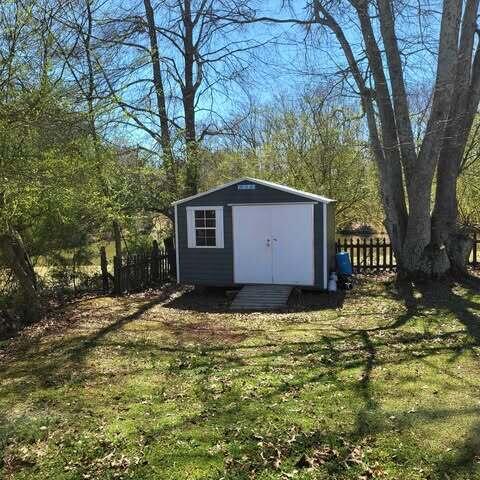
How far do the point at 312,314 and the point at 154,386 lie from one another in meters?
4.49

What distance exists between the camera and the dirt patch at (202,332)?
8219mm

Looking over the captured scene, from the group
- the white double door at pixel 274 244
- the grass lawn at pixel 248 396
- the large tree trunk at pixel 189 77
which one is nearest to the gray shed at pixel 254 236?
the white double door at pixel 274 244

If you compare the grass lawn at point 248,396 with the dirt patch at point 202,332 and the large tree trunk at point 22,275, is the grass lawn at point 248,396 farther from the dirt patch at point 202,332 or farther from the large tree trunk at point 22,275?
the large tree trunk at point 22,275

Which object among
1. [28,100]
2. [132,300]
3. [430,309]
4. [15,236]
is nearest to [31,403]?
[28,100]

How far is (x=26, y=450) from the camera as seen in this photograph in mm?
4551

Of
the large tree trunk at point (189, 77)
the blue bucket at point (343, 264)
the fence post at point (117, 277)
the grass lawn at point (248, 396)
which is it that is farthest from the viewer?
the large tree trunk at point (189, 77)

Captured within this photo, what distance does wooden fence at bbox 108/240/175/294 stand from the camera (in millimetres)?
12266

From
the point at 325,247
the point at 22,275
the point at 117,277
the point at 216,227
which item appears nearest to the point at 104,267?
the point at 117,277

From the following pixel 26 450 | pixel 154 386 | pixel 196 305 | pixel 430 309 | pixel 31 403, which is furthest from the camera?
pixel 196 305

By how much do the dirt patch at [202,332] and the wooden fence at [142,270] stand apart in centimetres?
309

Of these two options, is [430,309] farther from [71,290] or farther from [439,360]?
[71,290]

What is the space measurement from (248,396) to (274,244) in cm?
647

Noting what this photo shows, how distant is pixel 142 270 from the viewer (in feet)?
43.0

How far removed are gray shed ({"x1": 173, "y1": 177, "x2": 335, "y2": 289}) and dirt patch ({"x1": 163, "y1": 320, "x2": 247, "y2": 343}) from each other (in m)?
2.93
